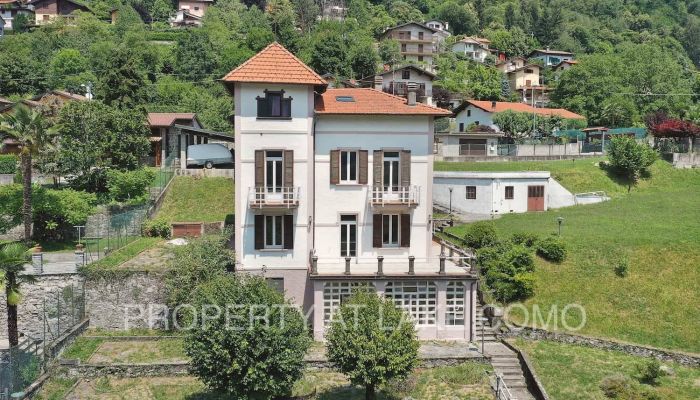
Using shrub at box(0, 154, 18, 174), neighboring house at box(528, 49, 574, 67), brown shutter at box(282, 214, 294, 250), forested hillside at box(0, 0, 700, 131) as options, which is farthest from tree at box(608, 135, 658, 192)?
neighboring house at box(528, 49, 574, 67)

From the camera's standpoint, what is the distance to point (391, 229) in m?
30.4

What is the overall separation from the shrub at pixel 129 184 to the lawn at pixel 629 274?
1815 centimetres

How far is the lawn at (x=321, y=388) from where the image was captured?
23.1 meters

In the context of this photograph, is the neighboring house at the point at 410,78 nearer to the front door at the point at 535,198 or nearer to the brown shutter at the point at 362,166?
the front door at the point at 535,198

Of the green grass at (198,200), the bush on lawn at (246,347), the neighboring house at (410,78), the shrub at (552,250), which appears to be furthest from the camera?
the neighboring house at (410,78)

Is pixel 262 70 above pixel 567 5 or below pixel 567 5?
below

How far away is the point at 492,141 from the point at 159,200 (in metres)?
30.0

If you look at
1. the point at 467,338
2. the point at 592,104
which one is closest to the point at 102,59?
the point at 592,104

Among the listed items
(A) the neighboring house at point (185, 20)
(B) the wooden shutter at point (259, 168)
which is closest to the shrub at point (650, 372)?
(B) the wooden shutter at point (259, 168)

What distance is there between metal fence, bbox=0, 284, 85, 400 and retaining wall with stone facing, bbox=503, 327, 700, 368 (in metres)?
18.1

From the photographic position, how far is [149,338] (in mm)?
27594

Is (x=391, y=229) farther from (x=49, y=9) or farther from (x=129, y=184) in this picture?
(x=49, y=9)

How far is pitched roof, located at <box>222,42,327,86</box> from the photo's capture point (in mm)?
27875

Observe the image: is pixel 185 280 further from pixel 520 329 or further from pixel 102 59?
pixel 102 59
